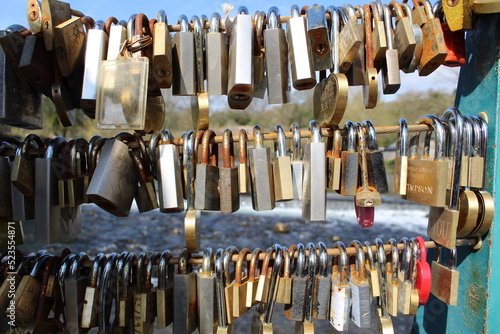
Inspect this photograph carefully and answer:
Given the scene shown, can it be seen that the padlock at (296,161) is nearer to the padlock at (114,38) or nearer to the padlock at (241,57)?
the padlock at (241,57)

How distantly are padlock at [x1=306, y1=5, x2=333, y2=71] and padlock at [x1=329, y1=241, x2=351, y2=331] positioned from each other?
533mm

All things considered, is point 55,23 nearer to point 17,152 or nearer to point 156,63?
point 156,63

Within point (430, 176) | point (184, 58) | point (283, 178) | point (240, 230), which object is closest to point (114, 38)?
point (184, 58)

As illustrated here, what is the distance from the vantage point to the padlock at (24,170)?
3.01ft

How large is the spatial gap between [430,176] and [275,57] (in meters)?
0.51

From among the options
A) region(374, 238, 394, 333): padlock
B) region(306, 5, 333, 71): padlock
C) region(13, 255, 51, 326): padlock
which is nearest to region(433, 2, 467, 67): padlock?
region(306, 5, 333, 71): padlock

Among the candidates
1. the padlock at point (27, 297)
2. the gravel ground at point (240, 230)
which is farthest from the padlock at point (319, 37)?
the gravel ground at point (240, 230)

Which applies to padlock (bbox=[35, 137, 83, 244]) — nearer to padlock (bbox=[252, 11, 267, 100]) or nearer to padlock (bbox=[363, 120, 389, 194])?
padlock (bbox=[252, 11, 267, 100])

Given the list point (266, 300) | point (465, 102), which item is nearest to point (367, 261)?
point (266, 300)

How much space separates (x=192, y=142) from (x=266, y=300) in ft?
1.62

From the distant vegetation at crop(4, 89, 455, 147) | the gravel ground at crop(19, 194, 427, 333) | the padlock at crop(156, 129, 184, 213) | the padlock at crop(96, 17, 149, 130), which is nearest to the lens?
the padlock at crop(96, 17, 149, 130)

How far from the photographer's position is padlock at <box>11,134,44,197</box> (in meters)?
0.92

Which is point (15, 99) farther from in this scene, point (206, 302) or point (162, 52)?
point (206, 302)

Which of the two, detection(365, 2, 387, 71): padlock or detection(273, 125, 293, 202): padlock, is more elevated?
detection(365, 2, 387, 71): padlock
